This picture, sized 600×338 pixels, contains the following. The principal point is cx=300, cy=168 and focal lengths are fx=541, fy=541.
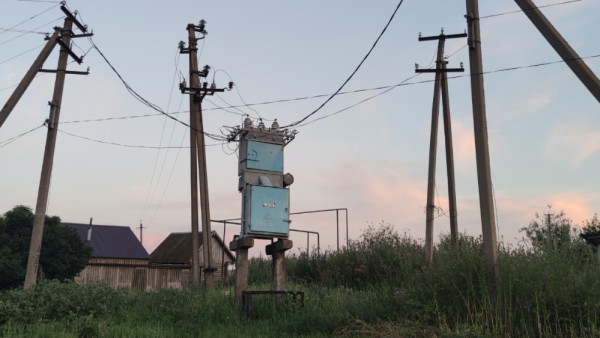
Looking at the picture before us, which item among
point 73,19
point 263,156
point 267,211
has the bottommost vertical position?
point 267,211

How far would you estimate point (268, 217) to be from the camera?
49.8 ft

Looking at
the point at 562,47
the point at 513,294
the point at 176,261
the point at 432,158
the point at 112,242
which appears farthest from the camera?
the point at 176,261

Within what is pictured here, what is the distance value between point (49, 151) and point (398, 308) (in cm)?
1440

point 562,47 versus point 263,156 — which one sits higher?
point 562,47

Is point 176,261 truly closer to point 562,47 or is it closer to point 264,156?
point 264,156

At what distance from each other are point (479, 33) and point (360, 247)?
42.0 ft

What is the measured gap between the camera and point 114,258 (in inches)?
1735

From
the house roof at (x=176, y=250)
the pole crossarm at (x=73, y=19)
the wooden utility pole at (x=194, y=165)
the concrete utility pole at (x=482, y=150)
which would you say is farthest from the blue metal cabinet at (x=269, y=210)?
the house roof at (x=176, y=250)

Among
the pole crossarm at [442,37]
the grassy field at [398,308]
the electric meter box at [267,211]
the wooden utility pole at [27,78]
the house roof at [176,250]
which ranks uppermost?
the pole crossarm at [442,37]

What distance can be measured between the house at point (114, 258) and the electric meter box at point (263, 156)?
31106mm

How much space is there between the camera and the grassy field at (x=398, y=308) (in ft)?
Result: 31.8

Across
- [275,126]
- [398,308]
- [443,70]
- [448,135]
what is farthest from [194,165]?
[398,308]

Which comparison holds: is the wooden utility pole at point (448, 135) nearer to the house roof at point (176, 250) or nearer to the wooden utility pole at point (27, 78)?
the wooden utility pole at point (27, 78)

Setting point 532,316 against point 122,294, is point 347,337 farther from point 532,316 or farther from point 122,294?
point 122,294
